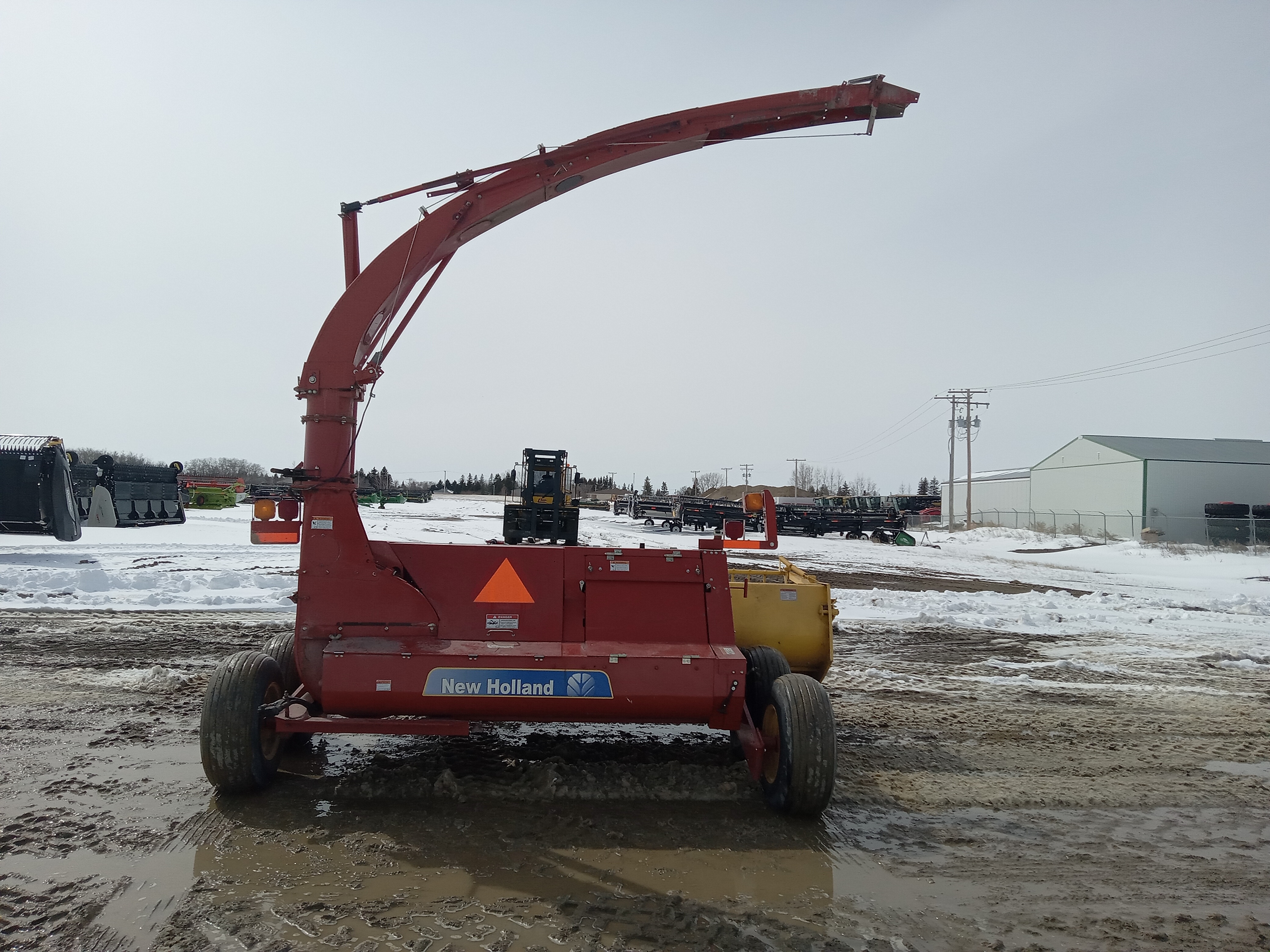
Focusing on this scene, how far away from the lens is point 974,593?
14.5 m

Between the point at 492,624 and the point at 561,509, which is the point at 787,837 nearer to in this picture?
the point at 492,624

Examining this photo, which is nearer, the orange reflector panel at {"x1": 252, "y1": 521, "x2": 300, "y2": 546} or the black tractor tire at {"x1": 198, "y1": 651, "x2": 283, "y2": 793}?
the black tractor tire at {"x1": 198, "y1": 651, "x2": 283, "y2": 793}

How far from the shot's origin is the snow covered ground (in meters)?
9.11

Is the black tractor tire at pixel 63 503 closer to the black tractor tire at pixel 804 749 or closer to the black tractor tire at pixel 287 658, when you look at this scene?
the black tractor tire at pixel 287 658

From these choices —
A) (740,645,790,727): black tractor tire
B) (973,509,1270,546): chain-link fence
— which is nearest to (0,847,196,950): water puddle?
(740,645,790,727): black tractor tire

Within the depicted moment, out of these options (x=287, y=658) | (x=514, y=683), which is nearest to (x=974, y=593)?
(x=514, y=683)

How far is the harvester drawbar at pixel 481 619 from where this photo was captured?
4.19 metres

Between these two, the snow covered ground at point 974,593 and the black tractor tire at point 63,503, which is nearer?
the snow covered ground at point 974,593

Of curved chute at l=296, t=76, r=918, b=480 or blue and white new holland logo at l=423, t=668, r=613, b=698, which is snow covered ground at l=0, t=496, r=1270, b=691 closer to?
blue and white new holland logo at l=423, t=668, r=613, b=698

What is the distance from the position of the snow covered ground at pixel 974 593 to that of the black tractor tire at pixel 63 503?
24.3 inches

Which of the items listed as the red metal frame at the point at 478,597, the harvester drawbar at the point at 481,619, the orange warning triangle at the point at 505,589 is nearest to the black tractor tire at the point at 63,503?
the harvester drawbar at the point at 481,619

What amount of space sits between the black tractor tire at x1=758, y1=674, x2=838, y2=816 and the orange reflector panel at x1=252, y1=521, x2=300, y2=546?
9.79 feet

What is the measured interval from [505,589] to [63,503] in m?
15.4

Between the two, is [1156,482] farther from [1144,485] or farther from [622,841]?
[622,841]
